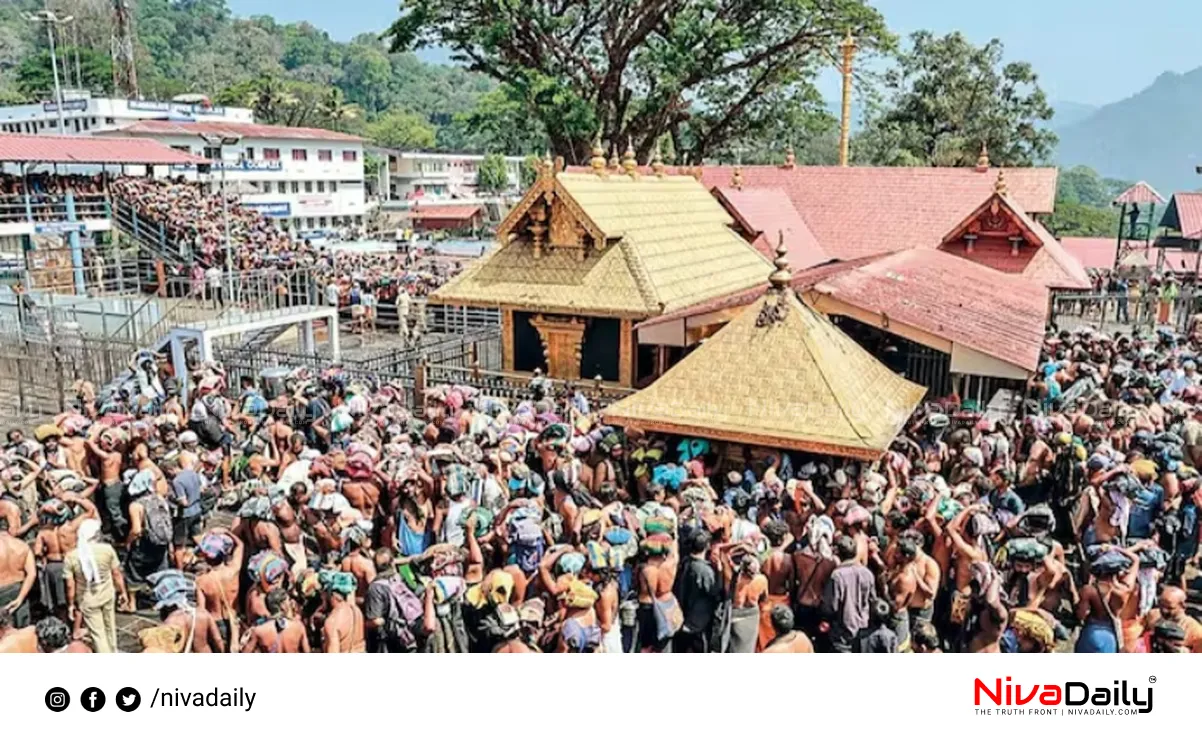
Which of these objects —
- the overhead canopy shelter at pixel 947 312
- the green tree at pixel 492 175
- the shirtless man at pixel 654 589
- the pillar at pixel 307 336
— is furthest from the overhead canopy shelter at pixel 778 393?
the green tree at pixel 492 175

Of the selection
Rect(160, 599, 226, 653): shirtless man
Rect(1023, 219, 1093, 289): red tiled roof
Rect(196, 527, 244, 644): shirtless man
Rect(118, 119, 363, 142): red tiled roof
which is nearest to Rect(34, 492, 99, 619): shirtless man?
Rect(196, 527, 244, 644): shirtless man

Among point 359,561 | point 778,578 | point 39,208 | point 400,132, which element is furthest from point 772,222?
point 400,132

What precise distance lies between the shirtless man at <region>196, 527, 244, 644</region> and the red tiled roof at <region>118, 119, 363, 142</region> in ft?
134

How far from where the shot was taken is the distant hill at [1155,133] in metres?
141

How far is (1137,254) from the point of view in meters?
37.2

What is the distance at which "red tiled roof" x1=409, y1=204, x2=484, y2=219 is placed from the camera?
6475 cm

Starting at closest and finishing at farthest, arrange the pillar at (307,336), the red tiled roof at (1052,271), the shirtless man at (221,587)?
the shirtless man at (221,587) → the pillar at (307,336) → the red tiled roof at (1052,271)

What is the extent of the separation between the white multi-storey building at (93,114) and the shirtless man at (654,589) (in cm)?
5290

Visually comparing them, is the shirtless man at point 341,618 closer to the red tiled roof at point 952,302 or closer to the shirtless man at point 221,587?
the shirtless man at point 221,587

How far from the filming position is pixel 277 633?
641 cm

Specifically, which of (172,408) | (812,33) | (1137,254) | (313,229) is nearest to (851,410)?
(172,408)

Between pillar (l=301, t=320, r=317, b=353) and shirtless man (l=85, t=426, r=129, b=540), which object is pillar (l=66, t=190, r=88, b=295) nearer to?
pillar (l=301, t=320, r=317, b=353)

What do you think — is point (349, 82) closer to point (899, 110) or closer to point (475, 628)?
point (899, 110)
